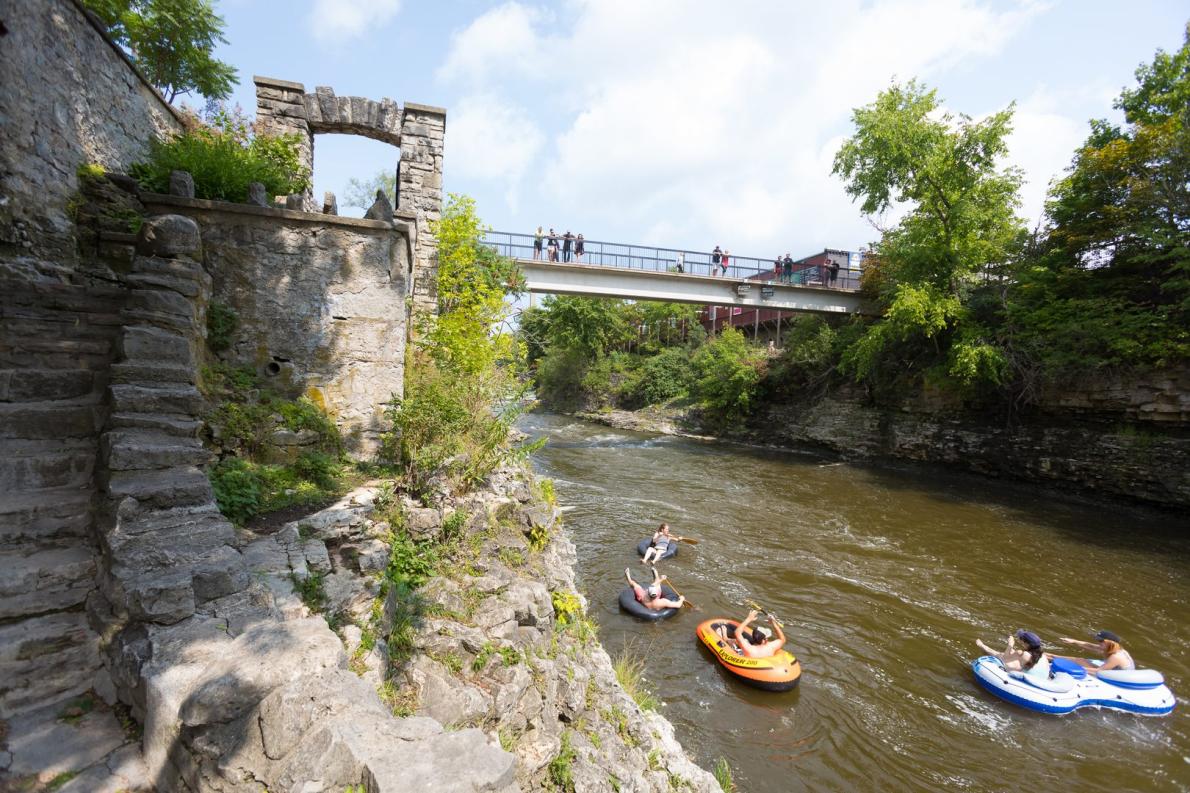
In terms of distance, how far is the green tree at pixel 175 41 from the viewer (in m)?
14.3

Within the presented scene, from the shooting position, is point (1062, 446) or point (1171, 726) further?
point (1062, 446)

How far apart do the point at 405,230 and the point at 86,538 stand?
407 centimetres

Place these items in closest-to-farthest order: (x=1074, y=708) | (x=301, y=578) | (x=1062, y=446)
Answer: (x=301, y=578)
(x=1074, y=708)
(x=1062, y=446)

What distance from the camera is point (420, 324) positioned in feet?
26.7

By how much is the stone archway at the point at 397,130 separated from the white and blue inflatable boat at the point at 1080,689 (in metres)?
10.1

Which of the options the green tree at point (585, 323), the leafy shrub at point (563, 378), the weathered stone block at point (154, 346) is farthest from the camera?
the leafy shrub at point (563, 378)

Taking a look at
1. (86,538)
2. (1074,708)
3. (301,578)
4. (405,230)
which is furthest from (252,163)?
(1074,708)

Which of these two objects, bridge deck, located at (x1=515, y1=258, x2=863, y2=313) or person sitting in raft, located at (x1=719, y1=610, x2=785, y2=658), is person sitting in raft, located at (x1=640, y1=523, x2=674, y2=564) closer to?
person sitting in raft, located at (x1=719, y1=610, x2=785, y2=658)

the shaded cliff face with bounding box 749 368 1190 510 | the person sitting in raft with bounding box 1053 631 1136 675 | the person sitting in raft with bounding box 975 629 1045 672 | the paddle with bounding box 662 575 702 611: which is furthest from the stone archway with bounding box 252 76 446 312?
the shaded cliff face with bounding box 749 368 1190 510

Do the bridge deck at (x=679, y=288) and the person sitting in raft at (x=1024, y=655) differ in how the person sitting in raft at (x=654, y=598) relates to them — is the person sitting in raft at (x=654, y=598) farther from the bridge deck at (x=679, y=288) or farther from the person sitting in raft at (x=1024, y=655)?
the bridge deck at (x=679, y=288)

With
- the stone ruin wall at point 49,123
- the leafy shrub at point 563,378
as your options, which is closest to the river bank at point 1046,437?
the leafy shrub at point 563,378

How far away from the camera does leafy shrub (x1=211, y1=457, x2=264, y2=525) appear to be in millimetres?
4070

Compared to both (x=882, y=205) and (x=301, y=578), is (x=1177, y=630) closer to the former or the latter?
(x=301, y=578)

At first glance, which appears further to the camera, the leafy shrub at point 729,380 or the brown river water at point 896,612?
the leafy shrub at point 729,380
